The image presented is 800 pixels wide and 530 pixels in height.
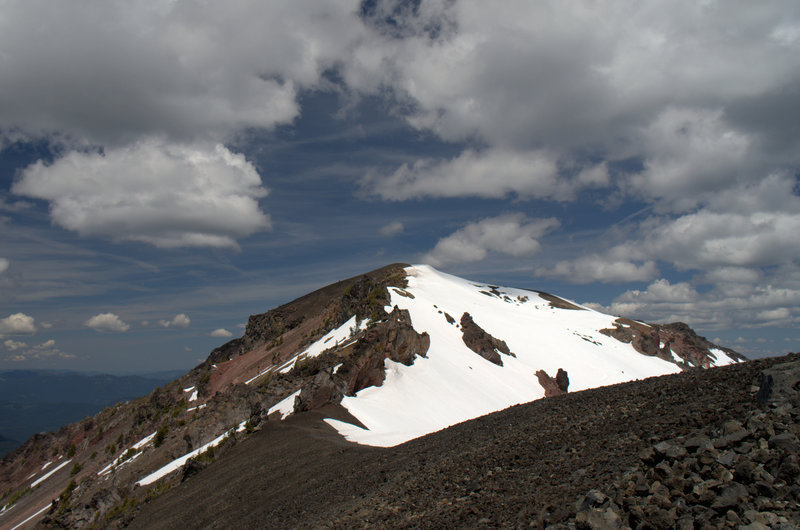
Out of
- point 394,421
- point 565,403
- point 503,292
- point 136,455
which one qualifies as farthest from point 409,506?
point 503,292

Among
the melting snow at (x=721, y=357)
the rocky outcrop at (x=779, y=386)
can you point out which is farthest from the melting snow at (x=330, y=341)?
the melting snow at (x=721, y=357)

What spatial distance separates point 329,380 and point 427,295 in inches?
1466

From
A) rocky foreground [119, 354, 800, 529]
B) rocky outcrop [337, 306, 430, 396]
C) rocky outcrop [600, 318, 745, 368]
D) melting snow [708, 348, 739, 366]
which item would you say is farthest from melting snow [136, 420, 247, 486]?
melting snow [708, 348, 739, 366]

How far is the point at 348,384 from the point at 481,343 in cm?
2409

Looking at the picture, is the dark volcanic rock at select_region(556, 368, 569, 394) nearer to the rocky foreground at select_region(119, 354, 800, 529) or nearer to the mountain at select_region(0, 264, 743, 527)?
the mountain at select_region(0, 264, 743, 527)

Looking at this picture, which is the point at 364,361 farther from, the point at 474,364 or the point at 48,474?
the point at 48,474

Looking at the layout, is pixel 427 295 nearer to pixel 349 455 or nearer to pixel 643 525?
pixel 349 455

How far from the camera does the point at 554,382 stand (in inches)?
2218

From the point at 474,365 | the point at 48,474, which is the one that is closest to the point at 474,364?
the point at 474,365

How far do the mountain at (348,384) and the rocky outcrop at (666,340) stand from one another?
0.40 meters

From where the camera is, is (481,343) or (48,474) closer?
(481,343)

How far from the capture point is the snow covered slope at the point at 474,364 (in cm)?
3297

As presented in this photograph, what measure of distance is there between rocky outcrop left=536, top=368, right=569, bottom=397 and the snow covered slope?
1.03m

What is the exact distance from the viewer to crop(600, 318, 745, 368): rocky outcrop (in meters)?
85.7
